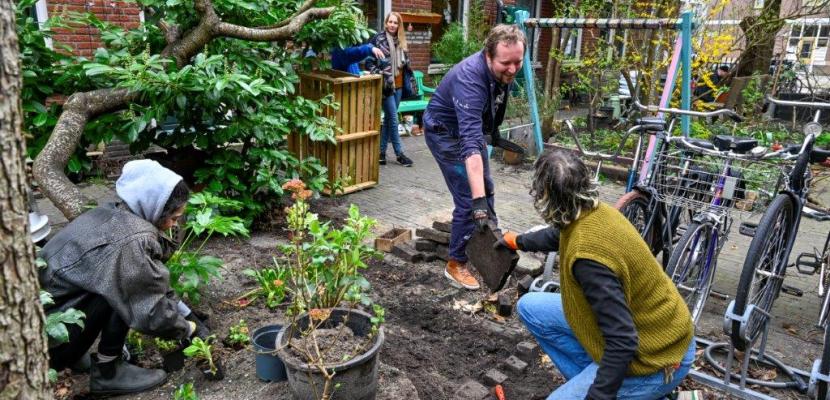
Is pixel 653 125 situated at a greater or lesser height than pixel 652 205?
greater

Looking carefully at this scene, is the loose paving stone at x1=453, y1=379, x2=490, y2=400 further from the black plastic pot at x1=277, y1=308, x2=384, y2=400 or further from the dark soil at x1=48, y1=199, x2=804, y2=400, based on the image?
the black plastic pot at x1=277, y1=308, x2=384, y2=400

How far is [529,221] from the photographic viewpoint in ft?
21.3

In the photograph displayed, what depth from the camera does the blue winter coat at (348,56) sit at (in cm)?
709

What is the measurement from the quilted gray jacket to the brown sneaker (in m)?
2.16

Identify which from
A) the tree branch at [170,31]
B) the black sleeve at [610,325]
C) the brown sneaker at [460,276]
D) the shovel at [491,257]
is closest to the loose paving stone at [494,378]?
the shovel at [491,257]

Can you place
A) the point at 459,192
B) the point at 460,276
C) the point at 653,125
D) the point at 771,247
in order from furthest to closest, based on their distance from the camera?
the point at 460,276 < the point at 459,192 < the point at 653,125 < the point at 771,247

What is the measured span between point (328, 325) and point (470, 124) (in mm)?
1578

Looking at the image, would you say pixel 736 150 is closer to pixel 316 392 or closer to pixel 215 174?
pixel 316 392

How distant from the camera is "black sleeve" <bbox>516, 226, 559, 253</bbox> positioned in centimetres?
320

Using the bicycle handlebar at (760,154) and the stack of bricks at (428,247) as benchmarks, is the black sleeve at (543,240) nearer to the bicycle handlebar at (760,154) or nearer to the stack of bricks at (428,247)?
the bicycle handlebar at (760,154)

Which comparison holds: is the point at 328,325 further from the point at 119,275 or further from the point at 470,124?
the point at 470,124

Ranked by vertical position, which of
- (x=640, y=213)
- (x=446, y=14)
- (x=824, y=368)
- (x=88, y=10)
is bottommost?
(x=824, y=368)

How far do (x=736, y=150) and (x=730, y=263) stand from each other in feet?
7.40

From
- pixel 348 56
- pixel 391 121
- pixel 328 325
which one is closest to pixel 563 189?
pixel 328 325
